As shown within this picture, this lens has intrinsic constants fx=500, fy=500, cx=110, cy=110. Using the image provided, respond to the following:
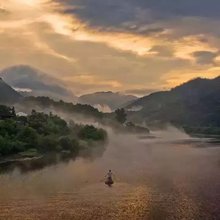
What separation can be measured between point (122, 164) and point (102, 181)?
30524mm

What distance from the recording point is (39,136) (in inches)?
5704

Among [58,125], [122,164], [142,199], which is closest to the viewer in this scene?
[142,199]

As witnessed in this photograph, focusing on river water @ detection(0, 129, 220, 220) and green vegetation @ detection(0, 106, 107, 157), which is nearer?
river water @ detection(0, 129, 220, 220)

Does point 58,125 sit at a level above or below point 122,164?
above

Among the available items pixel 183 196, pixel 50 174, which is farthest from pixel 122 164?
pixel 183 196

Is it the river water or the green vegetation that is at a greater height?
the green vegetation

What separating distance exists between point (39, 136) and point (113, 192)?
6487cm

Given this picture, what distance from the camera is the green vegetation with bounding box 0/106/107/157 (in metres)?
133

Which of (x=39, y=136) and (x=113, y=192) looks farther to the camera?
(x=39, y=136)

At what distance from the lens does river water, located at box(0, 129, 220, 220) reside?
69.5 metres

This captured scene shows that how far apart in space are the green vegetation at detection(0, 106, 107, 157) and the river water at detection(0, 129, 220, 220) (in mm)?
17388

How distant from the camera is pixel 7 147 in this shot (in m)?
128

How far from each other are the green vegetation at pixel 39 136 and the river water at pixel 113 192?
17.4 metres

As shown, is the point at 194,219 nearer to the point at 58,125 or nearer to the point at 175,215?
the point at 175,215
